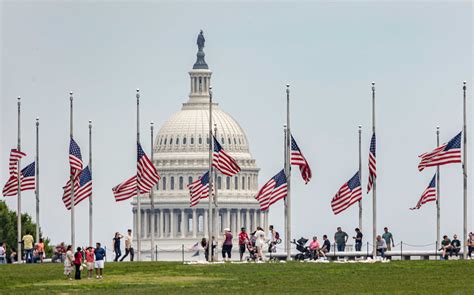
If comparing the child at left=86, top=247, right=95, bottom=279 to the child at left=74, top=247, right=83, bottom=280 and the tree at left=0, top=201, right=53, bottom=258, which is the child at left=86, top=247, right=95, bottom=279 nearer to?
the child at left=74, top=247, right=83, bottom=280

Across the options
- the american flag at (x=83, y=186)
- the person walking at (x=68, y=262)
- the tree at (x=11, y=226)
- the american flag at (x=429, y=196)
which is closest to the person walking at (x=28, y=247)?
the american flag at (x=83, y=186)

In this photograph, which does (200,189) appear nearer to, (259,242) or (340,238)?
(340,238)

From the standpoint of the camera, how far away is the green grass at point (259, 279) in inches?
3637

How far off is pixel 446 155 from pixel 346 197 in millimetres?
9788

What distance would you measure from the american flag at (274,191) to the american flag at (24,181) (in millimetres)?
13403

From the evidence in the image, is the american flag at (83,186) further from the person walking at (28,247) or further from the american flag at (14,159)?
the person walking at (28,247)

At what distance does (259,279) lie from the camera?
9888 centimetres

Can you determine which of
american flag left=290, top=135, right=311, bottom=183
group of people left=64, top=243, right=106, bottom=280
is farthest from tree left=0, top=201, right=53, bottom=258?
group of people left=64, top=243, right=106, bottom=280

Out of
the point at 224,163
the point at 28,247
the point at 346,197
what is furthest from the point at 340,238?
the point at 28,247

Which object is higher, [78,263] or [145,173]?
[145,173]

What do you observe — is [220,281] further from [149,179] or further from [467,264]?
[149,179]

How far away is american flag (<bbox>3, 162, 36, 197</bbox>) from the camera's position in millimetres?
133875

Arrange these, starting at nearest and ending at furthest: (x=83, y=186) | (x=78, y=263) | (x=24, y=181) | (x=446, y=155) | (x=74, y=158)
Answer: (x=78, y=263) → (x=446, y=155) → (x=74, y=158) → (x=83, y=186) → (x=24, y=181)

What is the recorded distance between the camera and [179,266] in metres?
111
